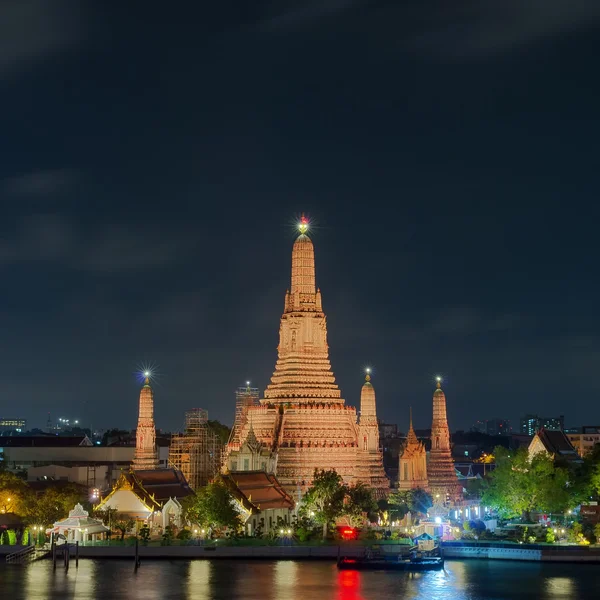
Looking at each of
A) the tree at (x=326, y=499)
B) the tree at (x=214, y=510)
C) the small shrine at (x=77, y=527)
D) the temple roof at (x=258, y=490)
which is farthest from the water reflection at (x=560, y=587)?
the small shrine at (x=77, y=527)

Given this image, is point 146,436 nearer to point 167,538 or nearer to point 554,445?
point 167,538

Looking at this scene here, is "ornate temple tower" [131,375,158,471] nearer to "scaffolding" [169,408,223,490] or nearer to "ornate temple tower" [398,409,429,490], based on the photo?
"scaffolding" [169,408,223,490]

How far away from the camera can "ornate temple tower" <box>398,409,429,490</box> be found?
362ft

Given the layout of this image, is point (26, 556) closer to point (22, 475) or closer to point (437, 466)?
point (22, 475)

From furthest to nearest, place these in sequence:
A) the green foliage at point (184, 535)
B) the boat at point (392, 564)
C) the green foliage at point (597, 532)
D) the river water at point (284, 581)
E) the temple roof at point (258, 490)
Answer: the temple roof at point (258, 490), the green foliage at point (184, 535), the green foliage at point (597, 532), the boat at point (392, 564), the river water at point (284, 581)

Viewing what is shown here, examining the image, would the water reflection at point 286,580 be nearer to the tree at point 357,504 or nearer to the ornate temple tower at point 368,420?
the tree at point 357,504

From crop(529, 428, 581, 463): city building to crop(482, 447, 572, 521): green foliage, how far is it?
16.0 metres

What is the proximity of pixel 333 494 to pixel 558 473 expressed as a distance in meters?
17.1

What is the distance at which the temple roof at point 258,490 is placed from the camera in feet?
283

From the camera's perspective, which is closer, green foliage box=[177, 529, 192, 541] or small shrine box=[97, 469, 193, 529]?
green foliage box=[177, 529, 192, 541]

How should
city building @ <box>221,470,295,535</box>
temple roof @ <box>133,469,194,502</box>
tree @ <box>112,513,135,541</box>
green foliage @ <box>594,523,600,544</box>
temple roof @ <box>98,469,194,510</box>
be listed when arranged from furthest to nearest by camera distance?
temple roof @ <box>133,469,194,502</box>
temple roof @ <box>98,469,194,510</box>
city building @ <box>221,470,295,535</box>
tree @ <box>112,513,135,541</box>
green foliage @ <box>594,523,600,544</box>

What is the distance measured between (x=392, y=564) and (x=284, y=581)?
920cm

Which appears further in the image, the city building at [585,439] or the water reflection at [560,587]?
the city building at [585,439]

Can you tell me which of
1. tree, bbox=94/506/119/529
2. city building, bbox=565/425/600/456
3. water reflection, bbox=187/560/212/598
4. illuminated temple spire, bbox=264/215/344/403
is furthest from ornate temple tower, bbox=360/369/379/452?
city building, bbox=565/425/600/456
